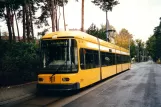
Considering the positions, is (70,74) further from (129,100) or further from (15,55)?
(15,55)

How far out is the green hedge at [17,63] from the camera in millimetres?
18219

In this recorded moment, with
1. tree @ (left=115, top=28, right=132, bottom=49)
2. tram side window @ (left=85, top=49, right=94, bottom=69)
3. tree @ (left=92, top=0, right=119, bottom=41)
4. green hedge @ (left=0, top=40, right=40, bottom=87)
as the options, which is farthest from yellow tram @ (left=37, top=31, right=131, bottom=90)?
tree @ (left=115, top=28, right=132, bottom=49)

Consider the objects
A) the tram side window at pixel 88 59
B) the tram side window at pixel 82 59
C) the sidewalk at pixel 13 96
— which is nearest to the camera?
the sidewalk at pixel 13 96

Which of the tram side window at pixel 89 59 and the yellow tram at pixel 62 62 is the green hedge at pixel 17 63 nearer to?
the yellow tram at pixel 62 62

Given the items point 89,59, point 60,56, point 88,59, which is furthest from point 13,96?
point 89,59

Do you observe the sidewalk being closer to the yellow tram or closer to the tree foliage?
the yellow tram

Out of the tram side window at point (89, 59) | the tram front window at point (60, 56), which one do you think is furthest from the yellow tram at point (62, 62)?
the tram side window at point (89, 59)

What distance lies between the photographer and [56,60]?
44.5 feet

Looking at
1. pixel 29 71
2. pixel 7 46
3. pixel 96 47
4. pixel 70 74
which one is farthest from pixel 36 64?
pixel 70 74

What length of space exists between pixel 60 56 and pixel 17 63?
6379 millimetres

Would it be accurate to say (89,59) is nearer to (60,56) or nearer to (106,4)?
(60,56)

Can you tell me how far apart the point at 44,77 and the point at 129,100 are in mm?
4529

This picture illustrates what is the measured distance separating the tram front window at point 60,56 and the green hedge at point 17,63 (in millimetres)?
5190

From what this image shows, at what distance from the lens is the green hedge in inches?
717
